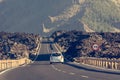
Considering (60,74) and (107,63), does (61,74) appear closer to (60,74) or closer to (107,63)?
(60,74)

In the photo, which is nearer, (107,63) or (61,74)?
(61,74)

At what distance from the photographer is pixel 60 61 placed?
9325 cm

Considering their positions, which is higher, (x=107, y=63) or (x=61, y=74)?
(x=107, y=63)

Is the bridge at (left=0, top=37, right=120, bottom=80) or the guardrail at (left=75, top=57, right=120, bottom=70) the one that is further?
the guardrail at (left=75, top=57, right=120, bottom=70)

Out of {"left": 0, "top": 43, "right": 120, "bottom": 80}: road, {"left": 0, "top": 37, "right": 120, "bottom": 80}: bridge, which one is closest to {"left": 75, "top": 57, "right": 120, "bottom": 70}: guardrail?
{"left": 0, "top": 37, "right": 120, "bottom": 80}: bridge

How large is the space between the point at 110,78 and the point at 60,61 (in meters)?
50.1

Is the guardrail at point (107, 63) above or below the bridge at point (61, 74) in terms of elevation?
above

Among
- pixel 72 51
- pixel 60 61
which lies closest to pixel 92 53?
pixel 72 51

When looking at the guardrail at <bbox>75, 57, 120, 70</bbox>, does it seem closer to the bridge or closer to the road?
the bridge

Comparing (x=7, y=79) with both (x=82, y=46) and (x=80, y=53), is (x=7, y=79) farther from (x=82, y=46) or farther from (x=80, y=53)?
(x=82, y=46)

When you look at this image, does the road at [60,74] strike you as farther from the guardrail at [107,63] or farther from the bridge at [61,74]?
the guardrail at [107,63]

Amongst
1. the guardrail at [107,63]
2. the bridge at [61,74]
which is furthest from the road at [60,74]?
the guardrail at [107,63]

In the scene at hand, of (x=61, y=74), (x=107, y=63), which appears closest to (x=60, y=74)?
(x=61, y=74)

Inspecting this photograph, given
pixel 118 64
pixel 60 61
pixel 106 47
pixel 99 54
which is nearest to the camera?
pixel 118 64
